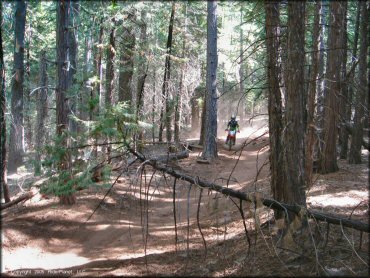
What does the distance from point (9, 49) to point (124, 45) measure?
41.3 feet

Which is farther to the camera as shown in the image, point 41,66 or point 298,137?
point 41,66

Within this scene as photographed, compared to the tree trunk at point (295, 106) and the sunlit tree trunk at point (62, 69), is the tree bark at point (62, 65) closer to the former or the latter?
the sunlit tree trunk at point (62, 69)

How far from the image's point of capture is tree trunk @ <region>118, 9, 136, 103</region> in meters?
18.3

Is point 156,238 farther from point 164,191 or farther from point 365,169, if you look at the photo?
point 365,169

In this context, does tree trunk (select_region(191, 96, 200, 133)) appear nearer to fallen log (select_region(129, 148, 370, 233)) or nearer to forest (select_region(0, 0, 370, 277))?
forest (select_region(0, 0, 370, 277))

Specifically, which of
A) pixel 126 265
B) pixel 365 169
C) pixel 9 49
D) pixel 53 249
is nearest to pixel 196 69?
pixel 365 169

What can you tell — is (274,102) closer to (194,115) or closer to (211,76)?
(211,76)

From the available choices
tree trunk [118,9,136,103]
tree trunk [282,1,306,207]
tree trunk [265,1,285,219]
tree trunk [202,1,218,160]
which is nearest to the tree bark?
tree trunk [265,1,285,219]

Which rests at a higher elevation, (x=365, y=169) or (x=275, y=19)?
(x=275, y=19)

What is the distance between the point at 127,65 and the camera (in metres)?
19.5

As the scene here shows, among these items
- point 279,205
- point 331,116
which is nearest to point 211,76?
point 331,116

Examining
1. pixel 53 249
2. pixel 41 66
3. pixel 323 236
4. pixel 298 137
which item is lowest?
pixel 53 249

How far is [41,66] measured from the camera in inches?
990

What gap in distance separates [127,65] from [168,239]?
12.7m
